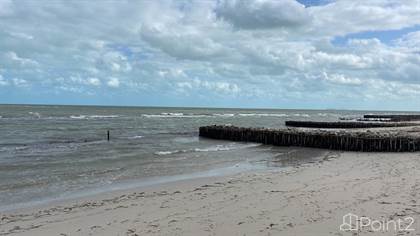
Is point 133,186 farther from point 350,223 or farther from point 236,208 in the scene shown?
point 350,223

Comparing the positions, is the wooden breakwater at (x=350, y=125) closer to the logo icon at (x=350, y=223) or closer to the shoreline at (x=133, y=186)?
the shoreline at (x=133, y=186)

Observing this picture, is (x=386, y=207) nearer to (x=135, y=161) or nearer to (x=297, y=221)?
(x=297, y=221)

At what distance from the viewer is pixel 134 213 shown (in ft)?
35.1

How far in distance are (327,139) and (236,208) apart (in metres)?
22.9

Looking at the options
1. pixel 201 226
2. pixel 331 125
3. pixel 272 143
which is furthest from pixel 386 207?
pixel 331 125

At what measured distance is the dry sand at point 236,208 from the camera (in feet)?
29.8

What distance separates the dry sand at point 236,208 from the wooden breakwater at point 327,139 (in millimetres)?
13062

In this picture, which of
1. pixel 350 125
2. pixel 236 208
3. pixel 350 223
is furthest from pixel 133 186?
pixel 350 125

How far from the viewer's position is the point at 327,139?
106ft

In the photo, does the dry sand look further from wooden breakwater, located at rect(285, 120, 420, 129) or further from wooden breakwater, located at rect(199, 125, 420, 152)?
wooden breakwater, located at rect(285, 120, 420, 129)

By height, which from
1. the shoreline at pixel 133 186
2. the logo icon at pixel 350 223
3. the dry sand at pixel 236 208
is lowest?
the shoreline at pixel 133 186

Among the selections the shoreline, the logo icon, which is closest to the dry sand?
the logo icon

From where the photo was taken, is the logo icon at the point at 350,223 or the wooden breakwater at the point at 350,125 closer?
the logo icon at the point at 350,223

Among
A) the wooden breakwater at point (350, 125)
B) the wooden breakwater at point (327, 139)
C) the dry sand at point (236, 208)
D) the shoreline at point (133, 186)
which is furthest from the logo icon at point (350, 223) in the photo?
the wooden breakwater at point (350, 125)
